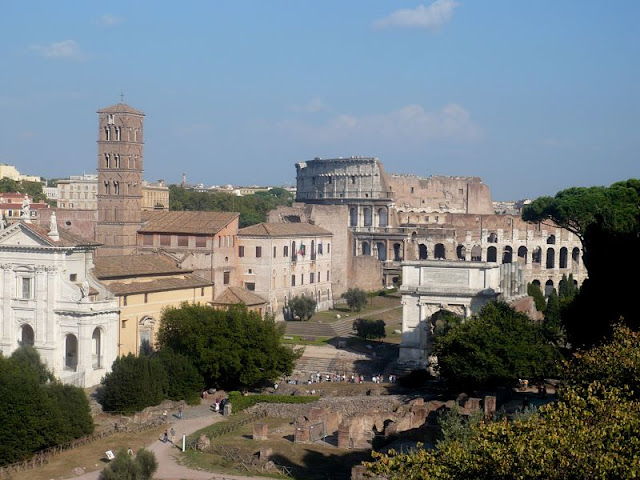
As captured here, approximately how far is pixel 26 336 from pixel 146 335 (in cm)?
519

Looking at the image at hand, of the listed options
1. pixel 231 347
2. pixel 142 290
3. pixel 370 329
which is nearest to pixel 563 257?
pixel 370 329

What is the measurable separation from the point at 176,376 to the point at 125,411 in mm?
2967

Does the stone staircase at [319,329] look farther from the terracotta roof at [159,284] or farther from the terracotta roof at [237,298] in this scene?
the terracotta roof at [159,284]

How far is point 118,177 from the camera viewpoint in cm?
5575

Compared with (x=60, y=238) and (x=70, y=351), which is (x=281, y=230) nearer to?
(x=60, y=238)

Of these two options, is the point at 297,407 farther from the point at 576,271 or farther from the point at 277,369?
the point at 576,271

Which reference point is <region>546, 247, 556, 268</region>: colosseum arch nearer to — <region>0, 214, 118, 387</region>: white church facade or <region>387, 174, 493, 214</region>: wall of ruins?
<region>387, 174, 493, 214</region>: wall of ruins

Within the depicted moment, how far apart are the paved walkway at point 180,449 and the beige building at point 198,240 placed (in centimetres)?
1242

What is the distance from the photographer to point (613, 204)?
47594 mm

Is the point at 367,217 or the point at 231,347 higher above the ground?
the point at 367,217

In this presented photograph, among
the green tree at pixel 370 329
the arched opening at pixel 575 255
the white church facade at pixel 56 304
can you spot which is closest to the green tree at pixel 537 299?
the green tree at pixel 370 329

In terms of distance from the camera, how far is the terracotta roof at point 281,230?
190 ft

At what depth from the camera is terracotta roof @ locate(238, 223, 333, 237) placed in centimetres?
5803

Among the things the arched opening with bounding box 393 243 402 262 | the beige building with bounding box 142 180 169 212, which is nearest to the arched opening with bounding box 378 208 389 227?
the arched opening with bounding box 393 243 402 262
